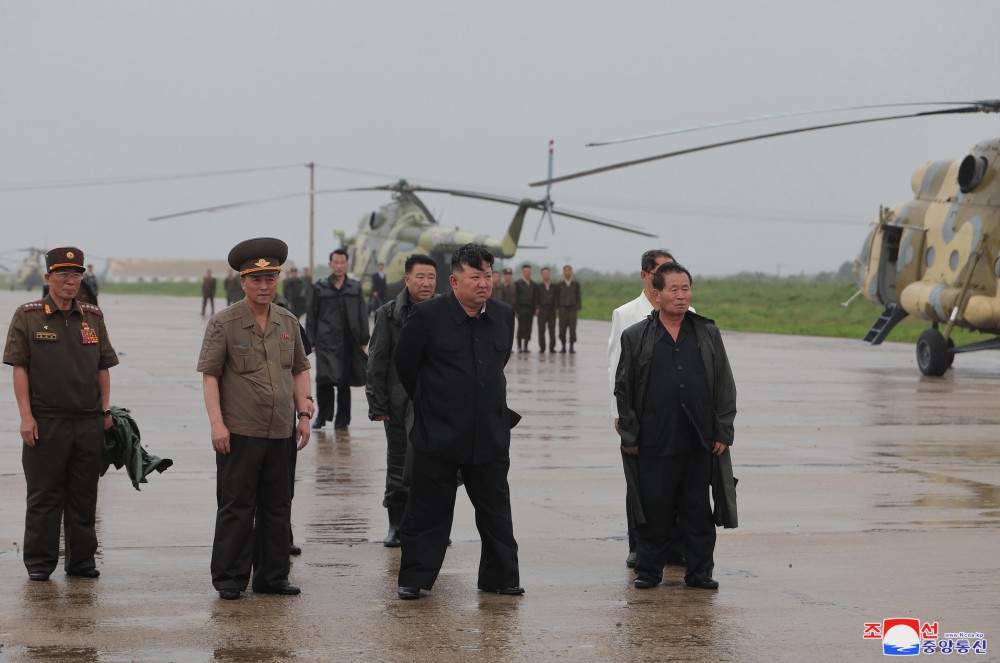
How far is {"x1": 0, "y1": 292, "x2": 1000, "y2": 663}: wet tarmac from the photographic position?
20.0 ft

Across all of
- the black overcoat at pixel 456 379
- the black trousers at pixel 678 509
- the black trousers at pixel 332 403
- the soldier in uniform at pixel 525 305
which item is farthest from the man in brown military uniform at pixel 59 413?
the soldier in uniform at pixel 525 305

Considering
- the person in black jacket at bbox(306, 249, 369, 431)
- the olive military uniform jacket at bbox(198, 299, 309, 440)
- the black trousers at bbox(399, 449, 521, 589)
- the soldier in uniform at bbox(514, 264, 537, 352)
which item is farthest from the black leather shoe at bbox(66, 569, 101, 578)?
the soldier in uniform at bbox(514, 264, 537, 352)

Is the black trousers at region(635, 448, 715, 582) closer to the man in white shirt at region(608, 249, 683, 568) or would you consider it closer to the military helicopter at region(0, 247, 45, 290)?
the man in white shirt at region(608, 249, 683, 568)

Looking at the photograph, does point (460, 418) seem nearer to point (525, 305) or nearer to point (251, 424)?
point (251, 424)

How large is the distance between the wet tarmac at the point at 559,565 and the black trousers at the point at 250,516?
0.17m

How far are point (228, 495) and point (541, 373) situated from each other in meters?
16.4

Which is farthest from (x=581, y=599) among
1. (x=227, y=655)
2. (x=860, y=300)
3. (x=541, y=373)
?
(x=860, y=300)

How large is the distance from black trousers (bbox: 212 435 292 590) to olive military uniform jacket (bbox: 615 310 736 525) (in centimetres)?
184

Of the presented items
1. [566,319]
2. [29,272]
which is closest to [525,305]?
[566,319]

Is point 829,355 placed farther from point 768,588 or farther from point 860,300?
point 860,300

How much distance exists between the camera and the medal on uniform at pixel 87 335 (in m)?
7.57

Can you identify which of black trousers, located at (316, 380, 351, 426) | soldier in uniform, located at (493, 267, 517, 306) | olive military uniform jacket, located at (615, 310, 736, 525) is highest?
soldier in uniform, located at (493, 267, 517, 306)

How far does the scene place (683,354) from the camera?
7.52m

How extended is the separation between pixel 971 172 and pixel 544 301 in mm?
10199
